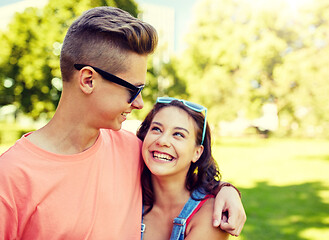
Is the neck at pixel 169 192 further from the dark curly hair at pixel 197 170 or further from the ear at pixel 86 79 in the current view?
the ear at pixel 86 79

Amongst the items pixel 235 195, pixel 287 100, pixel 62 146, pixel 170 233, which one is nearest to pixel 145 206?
pixel 170 233

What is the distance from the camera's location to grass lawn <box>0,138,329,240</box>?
598cm

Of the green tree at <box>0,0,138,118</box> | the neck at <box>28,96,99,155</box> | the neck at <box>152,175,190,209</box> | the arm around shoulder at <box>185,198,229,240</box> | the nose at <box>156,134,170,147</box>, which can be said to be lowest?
the arm around shoulder at <box>185,198,229,240</box>

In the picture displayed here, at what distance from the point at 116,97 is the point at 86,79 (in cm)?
21

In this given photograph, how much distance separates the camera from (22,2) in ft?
63.5

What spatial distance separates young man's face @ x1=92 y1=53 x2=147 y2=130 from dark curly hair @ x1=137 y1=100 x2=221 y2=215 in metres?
0.55

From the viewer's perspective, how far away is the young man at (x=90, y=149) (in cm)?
173

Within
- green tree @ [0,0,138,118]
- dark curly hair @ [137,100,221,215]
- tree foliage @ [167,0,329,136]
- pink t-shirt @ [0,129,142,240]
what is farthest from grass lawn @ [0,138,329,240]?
tree foliage @ [167,0,329,136]

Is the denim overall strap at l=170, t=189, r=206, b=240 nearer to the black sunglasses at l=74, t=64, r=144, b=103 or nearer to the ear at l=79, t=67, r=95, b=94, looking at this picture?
the black sunglasses at l=74, t=64, r=144, b=103

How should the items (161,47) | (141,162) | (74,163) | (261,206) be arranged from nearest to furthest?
(74,163), (141,162), (261,206), (161,47)

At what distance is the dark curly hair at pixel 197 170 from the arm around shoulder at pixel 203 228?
0.22 meters

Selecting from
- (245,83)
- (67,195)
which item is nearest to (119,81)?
(67,195)

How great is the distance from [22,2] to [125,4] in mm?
6846

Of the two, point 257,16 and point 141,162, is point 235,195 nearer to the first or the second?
point 141,162
